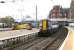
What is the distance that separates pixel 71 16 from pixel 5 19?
98.1 feet

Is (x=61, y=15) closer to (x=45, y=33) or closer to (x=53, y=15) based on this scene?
(x=53, y=15)

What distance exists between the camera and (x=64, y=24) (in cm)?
13700

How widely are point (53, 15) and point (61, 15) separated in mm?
3645

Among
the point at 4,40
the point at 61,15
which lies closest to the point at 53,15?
the point at 61,15

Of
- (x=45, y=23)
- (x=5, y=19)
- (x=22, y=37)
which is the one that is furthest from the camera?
(x=5, y=19)

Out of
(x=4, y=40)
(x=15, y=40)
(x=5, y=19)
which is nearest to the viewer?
(x=4, y=40)

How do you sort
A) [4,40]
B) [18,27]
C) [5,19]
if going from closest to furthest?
1. [4,40]
2. [18,27]
3. [5,19]

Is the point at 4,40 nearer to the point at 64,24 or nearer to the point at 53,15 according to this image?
the point at 53,15

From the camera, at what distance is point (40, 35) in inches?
1946

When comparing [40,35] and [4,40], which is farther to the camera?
[40,35]

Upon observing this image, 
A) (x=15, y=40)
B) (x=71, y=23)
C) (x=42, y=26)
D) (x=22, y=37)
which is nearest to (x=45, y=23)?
(x=42, y=26)

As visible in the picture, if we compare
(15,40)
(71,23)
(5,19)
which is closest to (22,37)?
(15,40)

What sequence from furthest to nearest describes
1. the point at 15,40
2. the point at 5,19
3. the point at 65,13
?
1. the point at 65,13
2. the point at 5,19
3. the point at 15,40

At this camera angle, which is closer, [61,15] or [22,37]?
[22,37]
